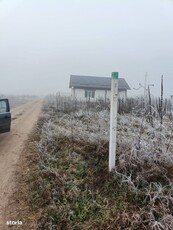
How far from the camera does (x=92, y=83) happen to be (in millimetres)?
40094

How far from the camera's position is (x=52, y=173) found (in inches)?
212

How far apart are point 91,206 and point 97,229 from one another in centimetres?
53

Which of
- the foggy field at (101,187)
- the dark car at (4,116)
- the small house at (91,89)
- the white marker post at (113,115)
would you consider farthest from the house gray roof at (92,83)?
the white marker post at (113,115)

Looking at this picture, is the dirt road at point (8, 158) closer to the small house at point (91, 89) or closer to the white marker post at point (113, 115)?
the white marker post at point (113, 115)

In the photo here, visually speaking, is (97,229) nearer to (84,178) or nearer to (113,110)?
(84,178)

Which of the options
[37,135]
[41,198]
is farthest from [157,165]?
[37,135]

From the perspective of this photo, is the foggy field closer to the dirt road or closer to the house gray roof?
the dirt road

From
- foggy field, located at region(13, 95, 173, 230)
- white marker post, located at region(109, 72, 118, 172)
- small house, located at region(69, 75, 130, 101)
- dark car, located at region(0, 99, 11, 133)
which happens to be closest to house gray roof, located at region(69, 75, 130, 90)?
small house, located at region(69, 75, 130, 101)

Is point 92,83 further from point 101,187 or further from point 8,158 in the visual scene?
point 101,187

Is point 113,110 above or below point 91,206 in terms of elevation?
above

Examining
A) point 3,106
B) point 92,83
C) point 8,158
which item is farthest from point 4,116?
point 92,83

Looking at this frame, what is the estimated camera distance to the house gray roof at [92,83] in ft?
128

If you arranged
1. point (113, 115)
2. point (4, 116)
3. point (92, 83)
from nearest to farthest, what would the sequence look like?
point (113, 115)
point (4, 116)
point (92, 83)

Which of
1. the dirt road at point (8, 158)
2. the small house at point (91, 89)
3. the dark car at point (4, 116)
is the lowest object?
the dirt road at point (8, 158)
